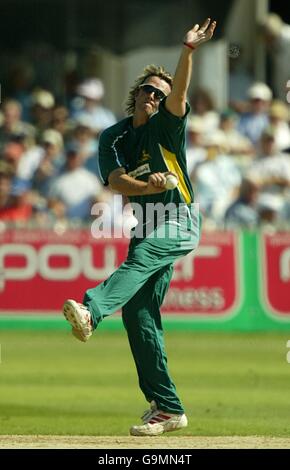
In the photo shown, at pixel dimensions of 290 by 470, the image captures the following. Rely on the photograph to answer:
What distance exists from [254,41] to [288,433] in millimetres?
10376

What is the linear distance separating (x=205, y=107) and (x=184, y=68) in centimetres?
992

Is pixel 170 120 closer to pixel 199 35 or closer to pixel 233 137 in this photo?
pixel 199 35

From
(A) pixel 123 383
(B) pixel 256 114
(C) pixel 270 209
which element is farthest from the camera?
(B) pixel 256 114

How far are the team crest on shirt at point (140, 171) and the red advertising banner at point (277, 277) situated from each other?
6.95 metres

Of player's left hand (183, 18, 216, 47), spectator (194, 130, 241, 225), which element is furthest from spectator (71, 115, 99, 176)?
player's left hand (183, 18, 216, 47)

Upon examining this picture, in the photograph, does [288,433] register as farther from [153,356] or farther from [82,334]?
[82,334]

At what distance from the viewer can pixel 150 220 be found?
7.91 meters

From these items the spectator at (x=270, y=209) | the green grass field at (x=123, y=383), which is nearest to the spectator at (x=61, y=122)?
the spectator at (x=270, y=209)

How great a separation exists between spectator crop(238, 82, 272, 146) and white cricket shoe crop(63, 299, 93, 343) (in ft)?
32.7

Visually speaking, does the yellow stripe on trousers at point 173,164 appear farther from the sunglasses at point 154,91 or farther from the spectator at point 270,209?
the spectator at point 270,209

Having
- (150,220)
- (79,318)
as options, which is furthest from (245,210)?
(79,318)

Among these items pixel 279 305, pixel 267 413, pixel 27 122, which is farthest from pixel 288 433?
pixel 27 122

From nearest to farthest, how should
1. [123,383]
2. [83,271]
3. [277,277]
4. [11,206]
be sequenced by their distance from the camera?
[123,383], [277,277], [83,271], [11,206]

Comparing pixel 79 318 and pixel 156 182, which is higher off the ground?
pixel 156 182
